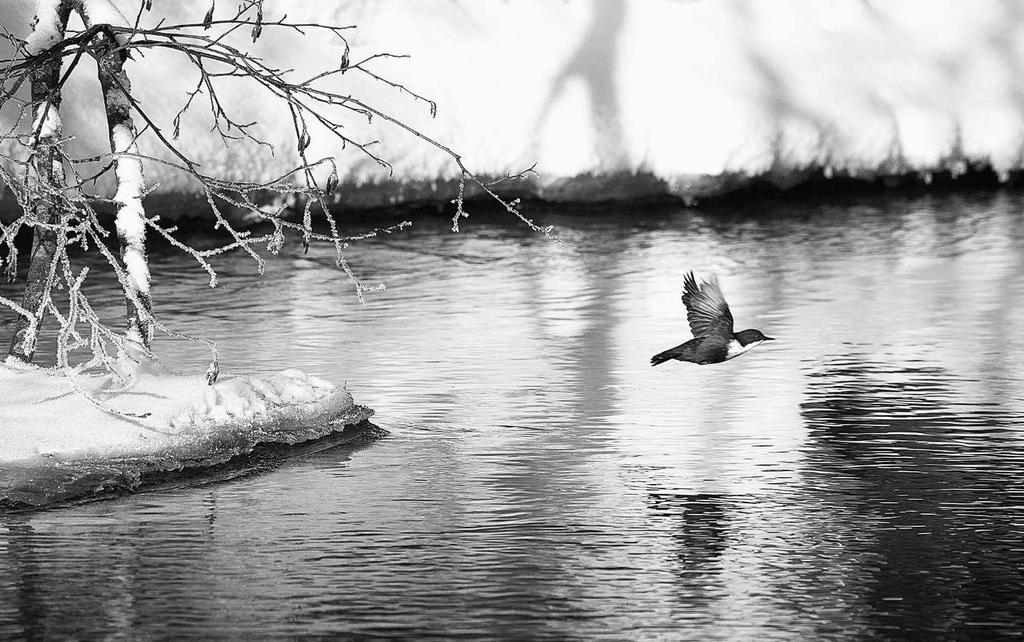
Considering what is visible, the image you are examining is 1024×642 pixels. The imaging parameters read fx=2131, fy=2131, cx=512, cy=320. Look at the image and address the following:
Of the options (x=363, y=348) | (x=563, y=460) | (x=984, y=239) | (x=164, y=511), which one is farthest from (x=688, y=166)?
(x=164, y=511)

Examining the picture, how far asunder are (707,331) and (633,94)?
11.8 metres

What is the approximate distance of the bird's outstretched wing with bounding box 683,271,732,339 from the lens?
449 inches

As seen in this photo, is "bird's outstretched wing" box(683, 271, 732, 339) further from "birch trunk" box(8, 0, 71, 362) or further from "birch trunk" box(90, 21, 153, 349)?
"birch trunk" box(8, 0, 71, 362)

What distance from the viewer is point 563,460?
9898mm

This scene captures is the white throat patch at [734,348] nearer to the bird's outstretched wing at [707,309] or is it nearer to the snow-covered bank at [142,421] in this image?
the bird's outstretched wing at [707,309]

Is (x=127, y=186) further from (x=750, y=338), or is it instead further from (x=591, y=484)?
(x=750, y=338)

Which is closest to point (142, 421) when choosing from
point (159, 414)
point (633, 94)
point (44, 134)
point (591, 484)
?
point (159, 414)

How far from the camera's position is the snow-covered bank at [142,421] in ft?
30.6

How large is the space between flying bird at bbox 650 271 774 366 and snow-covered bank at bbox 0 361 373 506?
180 cm

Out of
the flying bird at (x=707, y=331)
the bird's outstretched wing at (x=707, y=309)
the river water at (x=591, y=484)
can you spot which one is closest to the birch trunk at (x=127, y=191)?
the river water at (x=591, y=484)

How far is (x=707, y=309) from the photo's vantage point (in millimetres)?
11461

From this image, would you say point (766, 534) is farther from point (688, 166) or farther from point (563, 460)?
point (688, 166)

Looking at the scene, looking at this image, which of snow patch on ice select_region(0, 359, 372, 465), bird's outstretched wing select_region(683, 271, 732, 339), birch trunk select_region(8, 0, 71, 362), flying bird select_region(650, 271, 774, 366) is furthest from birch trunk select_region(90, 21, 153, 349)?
bird's outstretched wing select_region(683, 271, 732, 339)

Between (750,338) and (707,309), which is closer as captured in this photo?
(750,338)
